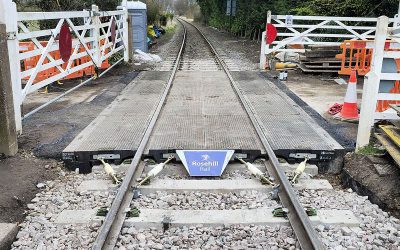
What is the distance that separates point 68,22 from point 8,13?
282 centimetres

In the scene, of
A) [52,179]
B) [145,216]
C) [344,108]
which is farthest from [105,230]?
[344,108]

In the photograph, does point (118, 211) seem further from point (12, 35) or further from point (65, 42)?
point (65, 42)

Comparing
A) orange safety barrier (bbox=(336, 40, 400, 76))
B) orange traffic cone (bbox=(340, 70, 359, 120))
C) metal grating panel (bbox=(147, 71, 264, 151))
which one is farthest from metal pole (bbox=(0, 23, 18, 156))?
orange safety barrier (bbox=(336, 40, 400, 76))

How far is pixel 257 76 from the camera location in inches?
470

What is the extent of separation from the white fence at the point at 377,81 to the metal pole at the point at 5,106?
439 cm

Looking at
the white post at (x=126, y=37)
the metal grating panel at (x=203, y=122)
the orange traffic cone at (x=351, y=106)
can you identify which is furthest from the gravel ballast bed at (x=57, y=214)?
the white post at (x=126, y=37)

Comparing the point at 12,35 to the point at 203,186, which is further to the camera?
the point at 12,35

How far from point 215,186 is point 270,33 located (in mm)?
9629

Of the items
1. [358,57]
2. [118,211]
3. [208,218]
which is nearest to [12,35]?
[118,211]

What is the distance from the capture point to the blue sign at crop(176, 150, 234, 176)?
5027 mm

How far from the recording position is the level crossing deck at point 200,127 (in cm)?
547

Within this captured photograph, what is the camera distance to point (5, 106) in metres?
5.30

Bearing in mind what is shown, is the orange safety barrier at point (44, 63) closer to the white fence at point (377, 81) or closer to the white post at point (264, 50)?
the white post at point (264, 50)

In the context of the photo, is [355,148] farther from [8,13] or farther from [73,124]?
[8,13]
